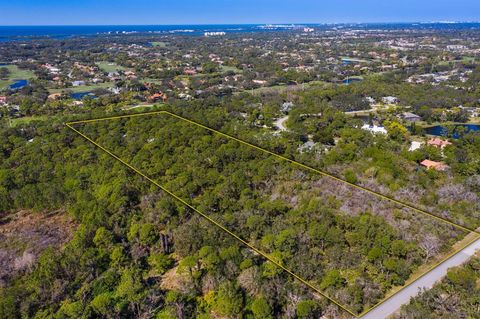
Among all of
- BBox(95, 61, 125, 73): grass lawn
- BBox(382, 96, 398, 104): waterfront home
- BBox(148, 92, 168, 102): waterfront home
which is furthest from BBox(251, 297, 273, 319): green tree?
BBox(95, 61, 125, 73): grass lawn

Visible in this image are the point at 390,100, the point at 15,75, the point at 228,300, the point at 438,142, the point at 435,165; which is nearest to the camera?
the point at 228,300

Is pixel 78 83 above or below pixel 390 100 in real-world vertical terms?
above

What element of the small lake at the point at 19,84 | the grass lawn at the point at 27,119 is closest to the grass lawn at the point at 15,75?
the small lake at the point at 19,84

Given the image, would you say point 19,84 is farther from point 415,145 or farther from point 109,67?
point 415,145

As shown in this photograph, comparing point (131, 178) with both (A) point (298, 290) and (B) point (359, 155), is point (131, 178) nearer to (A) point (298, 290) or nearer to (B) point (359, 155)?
(A) point (298, 290)

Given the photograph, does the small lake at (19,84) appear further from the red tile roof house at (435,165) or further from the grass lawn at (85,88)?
the red tile roof house at (435,165)

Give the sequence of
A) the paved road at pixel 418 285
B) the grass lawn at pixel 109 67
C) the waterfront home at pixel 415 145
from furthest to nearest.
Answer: the grass lawn at pixel 109 67
the waterfront home at pixel 415 145
the paved road at pixel 418 285

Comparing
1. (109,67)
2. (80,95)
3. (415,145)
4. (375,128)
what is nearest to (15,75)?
(109,67)
